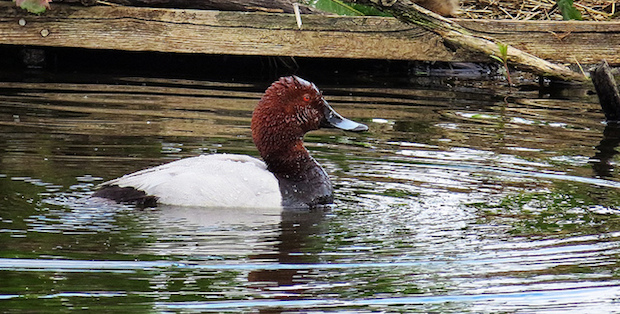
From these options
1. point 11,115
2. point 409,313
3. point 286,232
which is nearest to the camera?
point 409,313

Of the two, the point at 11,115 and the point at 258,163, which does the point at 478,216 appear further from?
the point at 11,115

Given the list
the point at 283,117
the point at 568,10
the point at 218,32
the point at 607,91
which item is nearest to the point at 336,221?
the point at 283,117

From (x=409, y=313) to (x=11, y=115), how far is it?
546cm

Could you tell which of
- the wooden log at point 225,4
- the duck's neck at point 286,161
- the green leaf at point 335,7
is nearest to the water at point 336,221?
the duck's neck at point 286,161

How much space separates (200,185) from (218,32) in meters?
5.01

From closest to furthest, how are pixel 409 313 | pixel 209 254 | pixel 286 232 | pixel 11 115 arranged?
1. pixel 409 313
2. pixel 209 254
3. pixel 286 232
4. pixel 11 115

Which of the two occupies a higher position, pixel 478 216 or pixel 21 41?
pixel 21 41

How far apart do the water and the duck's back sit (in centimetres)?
10

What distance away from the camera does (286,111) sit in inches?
260

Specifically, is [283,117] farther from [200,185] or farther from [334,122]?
[200,185]

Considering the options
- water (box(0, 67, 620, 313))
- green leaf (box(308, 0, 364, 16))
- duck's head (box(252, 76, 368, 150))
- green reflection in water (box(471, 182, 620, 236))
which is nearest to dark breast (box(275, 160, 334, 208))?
water (box(0, 67, 620, 313))

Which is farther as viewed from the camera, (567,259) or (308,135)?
(308,135)

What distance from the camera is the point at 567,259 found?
5.10 m

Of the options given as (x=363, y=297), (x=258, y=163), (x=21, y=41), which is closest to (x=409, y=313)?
(x=363, y=297)
